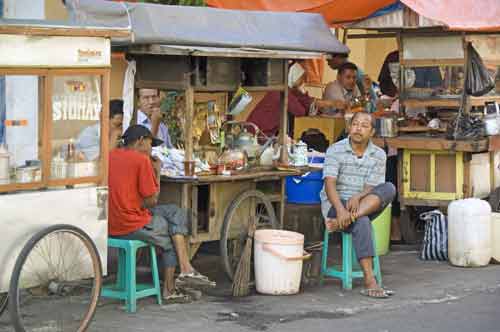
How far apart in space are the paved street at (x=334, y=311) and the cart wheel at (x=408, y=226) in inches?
64.8

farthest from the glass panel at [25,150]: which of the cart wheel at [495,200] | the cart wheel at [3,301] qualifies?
the cart wheel at [495,200]

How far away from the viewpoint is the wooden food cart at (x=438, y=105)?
954cm

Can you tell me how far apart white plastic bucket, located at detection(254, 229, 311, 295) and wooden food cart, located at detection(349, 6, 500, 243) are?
223 centimetres

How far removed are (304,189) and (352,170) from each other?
3.19 ft

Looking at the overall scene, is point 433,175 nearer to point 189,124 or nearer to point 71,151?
point 189,124

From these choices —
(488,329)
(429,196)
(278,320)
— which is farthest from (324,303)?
(429,196)

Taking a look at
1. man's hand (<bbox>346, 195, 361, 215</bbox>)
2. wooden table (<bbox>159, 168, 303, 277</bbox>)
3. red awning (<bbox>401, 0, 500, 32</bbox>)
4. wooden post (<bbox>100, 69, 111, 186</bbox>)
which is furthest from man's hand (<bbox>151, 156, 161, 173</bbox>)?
red awning (<bbox>401, 0, 500, 32</bbox>)

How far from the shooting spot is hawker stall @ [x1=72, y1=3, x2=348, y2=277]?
7586 mm

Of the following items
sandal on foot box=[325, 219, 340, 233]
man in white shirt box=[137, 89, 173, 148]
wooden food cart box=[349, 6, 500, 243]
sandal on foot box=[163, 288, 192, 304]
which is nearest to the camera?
sandal on foot box=[163, 288, 192, 304]

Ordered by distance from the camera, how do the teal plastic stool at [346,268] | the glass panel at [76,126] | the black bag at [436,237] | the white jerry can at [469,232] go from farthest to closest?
the black bag at [436,237] < the white jerry can at [469,232] < the teal plastic stool at [346,268] < the glass panel at [76,126]

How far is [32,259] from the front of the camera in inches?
231

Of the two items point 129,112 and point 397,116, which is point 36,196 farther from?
point 397,116

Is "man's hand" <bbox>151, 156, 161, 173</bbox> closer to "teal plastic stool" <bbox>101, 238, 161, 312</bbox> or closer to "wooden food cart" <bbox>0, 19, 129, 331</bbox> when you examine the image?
"teal plastic stool" <bbox>101, 238, 161, 312</bbox>

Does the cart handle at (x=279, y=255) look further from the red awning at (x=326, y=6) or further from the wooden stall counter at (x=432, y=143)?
the red awning at (x=326, y=6)
